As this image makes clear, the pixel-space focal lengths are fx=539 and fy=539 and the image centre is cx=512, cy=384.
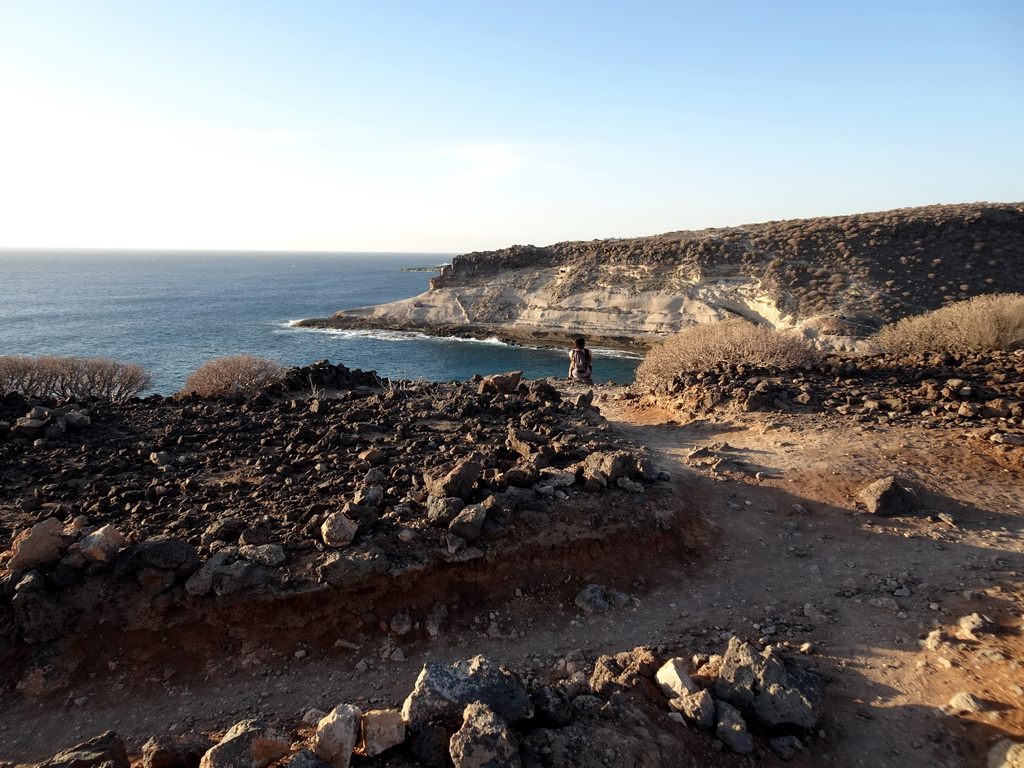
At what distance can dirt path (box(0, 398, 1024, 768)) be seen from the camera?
4625 millimetres

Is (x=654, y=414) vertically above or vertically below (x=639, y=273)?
below

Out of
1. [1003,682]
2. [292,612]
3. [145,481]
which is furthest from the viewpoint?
[145,481]

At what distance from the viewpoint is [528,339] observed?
165 ft

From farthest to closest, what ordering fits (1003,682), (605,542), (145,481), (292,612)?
(145,481) → (605,542) → (292,612) → (1003,682)

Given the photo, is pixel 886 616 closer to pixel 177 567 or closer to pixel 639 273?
pixel 177 567

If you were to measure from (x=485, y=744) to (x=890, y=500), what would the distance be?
22.7ft

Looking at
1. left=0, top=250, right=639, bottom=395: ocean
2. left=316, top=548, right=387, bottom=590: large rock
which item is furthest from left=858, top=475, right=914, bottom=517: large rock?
left=0, top=250, right=639, bottom=395: ocean

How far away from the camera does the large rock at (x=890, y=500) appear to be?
7.63 m

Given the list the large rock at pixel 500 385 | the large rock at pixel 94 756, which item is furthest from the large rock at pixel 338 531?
the large rock at pixel 500 385

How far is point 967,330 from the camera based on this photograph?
1559 centimetres

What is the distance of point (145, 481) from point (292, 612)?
3944 millimetres

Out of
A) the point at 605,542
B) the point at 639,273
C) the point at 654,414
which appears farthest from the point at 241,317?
the point at 605,542

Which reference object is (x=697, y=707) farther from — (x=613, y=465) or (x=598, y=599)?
(x=613, y=465)

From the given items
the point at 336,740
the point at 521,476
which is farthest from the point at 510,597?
the point at 336,740
